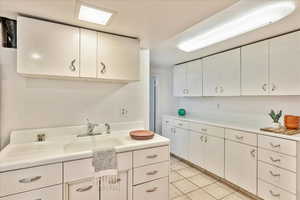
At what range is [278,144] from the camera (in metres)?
1.80

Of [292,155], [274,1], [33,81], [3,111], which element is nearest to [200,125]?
[292,155]

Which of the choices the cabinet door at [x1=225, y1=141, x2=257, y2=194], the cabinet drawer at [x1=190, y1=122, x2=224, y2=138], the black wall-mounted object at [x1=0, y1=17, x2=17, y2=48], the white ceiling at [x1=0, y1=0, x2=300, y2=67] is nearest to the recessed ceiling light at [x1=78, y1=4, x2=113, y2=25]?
the white ceiling at [x1=0, y1=0, x2=300, y2=67]

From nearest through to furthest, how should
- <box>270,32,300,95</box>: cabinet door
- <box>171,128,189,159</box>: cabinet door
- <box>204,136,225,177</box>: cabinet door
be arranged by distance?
<box>270,32,300,95</box>: cabinet door
<box>204,136,225,177</box>: cabinet door
<box>171,128,189,159</box>: cabinet door

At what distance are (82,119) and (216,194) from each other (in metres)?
2.12

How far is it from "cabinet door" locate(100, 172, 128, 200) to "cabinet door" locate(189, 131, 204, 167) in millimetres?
1802

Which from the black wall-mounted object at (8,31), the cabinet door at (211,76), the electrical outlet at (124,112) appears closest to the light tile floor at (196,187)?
the electrical outlet at (124,112)

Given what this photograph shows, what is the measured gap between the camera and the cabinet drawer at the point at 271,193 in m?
1.73

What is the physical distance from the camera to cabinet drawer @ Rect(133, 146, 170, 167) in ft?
4.93

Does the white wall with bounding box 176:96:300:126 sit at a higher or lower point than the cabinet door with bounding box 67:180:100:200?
higher

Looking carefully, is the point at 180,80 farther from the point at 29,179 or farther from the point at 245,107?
the point at 29,179

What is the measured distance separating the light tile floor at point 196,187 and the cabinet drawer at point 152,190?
0.58 m

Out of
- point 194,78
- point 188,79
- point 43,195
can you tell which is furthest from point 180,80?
point 43,195

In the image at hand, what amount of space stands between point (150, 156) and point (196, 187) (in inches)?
50.4

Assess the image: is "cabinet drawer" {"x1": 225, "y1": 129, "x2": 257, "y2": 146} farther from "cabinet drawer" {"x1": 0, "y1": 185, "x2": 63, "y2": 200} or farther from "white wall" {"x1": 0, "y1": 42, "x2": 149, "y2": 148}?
"cabinet drawer" {"x1": 0, "y1": 185, "x2": 63, "y2": 200}
